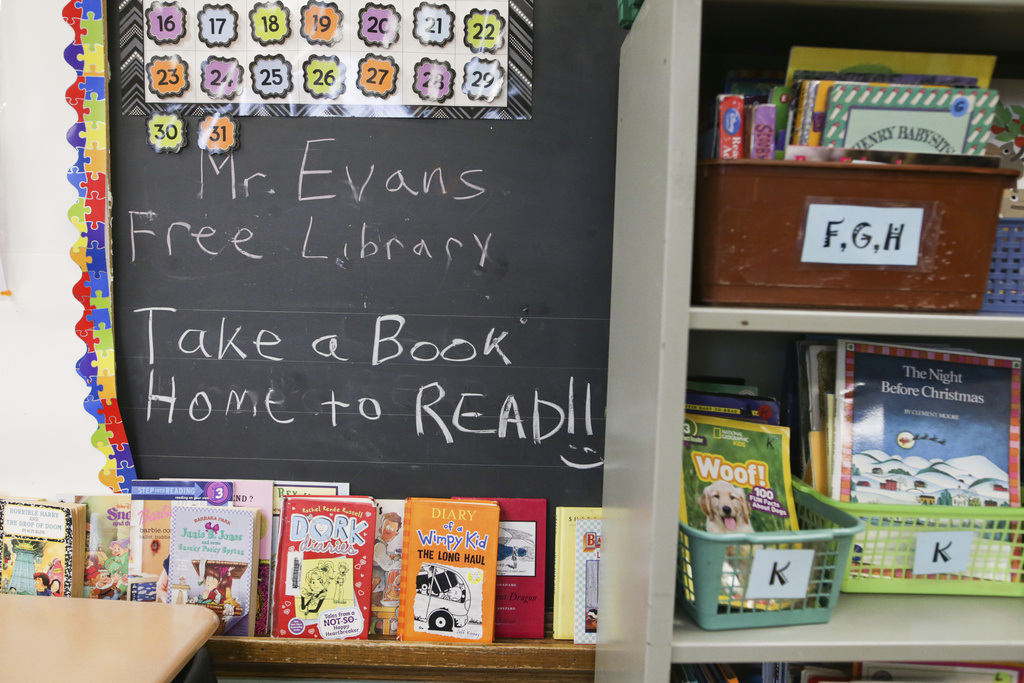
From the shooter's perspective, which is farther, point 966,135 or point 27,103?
point 27,103

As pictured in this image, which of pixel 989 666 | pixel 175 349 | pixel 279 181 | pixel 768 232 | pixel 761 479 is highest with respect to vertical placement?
pixel 279 181

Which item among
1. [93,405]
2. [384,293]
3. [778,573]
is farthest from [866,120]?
[93,405]

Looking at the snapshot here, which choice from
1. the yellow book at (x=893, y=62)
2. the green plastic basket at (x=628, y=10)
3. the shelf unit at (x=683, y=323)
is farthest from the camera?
the green plastic basket at (x=628, y=10)

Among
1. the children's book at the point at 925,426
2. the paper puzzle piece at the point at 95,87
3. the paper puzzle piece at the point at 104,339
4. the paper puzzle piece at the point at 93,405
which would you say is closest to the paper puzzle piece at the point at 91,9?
the paper puzzle piece at the point at 95,87

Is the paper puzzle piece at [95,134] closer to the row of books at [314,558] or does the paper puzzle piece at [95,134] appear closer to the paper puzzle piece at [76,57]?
the paper puzzle piece at [76,57]

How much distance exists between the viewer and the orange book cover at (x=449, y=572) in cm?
123

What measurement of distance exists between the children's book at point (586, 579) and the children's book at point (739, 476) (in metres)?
0.31

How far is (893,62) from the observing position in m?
0.93

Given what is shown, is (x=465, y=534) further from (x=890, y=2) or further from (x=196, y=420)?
(x=890, y=2)

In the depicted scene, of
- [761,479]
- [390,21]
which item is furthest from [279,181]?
[761,479]

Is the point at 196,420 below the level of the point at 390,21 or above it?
below

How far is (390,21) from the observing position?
1.20 metres

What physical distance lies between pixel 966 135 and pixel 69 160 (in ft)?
5.23

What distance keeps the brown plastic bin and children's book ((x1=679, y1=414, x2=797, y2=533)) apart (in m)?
0.26
